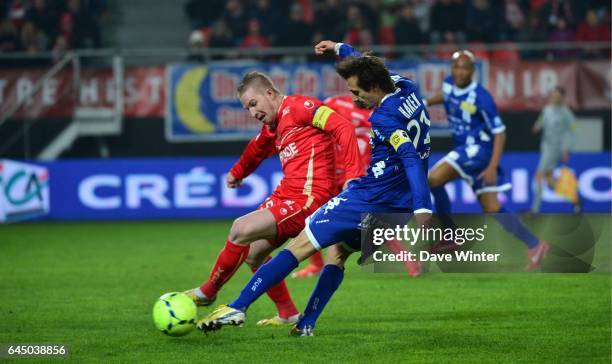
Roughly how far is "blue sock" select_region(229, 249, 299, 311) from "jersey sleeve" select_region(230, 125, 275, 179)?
1292 millimetres

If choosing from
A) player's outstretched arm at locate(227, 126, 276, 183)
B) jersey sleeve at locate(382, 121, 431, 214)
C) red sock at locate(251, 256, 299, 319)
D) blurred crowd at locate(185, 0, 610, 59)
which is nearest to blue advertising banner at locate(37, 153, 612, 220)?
blurred crowd at locate(185, 0, 610, 59)

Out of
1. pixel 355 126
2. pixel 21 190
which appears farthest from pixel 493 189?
pixel 21 190

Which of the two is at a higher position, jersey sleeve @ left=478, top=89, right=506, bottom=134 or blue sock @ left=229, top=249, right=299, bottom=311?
jersey sleeve @ left=478, top=89, right=506, bottom=134

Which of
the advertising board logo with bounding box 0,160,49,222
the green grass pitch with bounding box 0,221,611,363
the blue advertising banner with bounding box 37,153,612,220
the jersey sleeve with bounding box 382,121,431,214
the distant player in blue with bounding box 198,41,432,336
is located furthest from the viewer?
the blue advertising banner with bounding box 37,153,612,220

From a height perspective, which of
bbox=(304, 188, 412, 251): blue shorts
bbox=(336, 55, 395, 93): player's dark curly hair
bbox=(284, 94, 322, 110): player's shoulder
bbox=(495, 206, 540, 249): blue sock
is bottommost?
bbox=(495, 206, 540, 249): blue sock

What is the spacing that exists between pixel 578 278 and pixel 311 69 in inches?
339

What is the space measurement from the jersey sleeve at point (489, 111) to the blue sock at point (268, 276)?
14.7ft

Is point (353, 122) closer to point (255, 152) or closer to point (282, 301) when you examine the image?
point (255, 152)

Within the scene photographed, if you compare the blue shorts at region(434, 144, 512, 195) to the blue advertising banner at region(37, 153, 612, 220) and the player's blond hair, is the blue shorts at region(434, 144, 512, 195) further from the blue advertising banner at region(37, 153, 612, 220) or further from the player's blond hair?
the blue advertising banner at region(37, 153, 612, 220)

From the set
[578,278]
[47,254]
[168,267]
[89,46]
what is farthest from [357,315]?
[89,46]

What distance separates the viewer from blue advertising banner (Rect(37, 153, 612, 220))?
1728 cm

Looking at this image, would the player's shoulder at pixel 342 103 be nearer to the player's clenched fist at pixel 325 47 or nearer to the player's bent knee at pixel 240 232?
the player's clenched fist at pixel 325 47

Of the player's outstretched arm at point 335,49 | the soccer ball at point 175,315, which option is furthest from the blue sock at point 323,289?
the player's outstretched arm at point 335,49

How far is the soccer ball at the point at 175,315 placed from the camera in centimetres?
721
